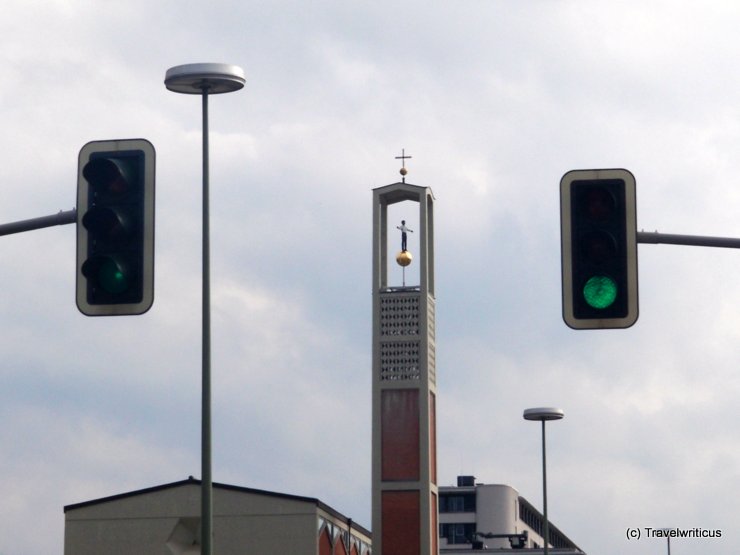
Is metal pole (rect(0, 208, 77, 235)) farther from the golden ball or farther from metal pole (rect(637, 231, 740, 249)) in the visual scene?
the golden ball

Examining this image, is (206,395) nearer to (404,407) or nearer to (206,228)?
(206,228)

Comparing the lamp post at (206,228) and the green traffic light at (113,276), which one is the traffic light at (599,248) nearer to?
the green traffic light at (113,276)

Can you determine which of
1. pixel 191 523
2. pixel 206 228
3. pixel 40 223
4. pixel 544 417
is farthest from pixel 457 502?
pixel 40 223

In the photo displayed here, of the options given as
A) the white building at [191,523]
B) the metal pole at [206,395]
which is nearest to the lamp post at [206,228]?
the metal pole at [206,395]

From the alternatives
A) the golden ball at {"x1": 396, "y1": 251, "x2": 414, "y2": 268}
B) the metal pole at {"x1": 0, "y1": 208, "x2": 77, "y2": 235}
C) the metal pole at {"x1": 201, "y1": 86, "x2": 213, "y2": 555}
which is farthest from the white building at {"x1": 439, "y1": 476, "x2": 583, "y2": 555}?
the metal pole at {"x1": 0, "y1": 208, "x2": 77, "y2": 235}

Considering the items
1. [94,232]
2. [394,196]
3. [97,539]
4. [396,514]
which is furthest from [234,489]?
[94,232]

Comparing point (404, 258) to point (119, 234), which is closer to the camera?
point (119, 234)

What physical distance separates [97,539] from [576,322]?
46.1m

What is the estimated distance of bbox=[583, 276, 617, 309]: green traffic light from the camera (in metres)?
12.5

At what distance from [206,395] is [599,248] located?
895 cm

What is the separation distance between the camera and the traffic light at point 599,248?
12.5 metres

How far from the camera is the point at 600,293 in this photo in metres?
12.5

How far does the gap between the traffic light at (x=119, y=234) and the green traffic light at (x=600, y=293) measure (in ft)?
10.2

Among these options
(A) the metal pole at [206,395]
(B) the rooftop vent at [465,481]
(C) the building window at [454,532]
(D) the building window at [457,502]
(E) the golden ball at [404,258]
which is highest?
(E) the golden ball at [404,258]
